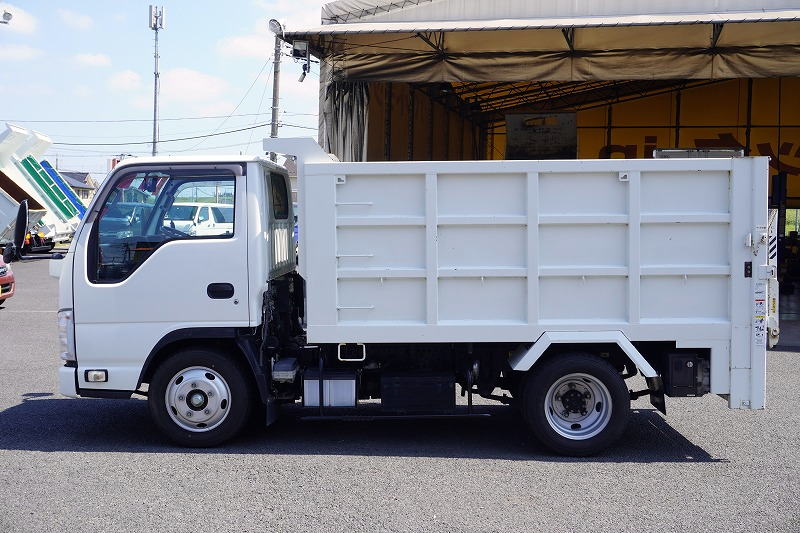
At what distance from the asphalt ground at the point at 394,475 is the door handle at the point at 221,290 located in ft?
4.06

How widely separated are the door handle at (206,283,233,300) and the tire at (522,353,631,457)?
2.45 m

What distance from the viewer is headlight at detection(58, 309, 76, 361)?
21.6ft

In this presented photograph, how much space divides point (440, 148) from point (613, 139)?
211 inches

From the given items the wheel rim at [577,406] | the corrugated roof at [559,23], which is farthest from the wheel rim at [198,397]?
the corrugated roof at [559,23]

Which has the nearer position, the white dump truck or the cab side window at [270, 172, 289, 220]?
the white dump truck

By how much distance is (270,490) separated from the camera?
5.61 m

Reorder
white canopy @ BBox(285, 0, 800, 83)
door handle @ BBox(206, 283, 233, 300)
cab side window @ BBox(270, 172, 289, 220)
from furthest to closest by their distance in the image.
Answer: white canopy @ BBox(285, 0, 800, 83) → cab side window @ BBox(270, 172, 289, 220) → door handle @ BBox(206, 283, 233, 300)

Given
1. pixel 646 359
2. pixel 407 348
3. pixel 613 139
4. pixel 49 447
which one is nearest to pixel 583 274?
pixel 646 359

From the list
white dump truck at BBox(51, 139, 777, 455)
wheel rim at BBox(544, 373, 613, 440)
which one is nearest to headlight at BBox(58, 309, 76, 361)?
white dump truck at BBox(51, 139, 777, 455)

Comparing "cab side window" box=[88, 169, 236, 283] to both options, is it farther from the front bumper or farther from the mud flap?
the mud flap

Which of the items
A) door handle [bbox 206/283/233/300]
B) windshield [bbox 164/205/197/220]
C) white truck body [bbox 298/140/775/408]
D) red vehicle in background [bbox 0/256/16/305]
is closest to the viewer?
white truck body [bbox 298/140/775/408]

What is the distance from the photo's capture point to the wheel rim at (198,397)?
6.54 meters

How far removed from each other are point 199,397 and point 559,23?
8287 mm

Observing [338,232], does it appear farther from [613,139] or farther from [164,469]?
[613,139]
